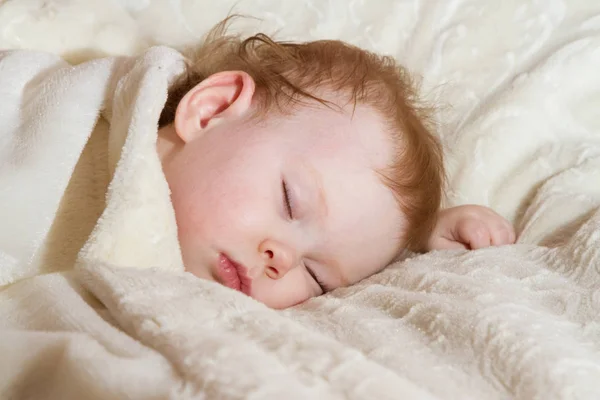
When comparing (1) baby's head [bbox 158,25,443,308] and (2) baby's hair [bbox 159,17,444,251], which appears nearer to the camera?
(1) baby's head [bbox 158,25,443,308]

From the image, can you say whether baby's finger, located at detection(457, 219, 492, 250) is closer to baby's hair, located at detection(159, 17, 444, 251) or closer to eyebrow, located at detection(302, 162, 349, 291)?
baby's hair, located at detection(159, 17, 444, 251)

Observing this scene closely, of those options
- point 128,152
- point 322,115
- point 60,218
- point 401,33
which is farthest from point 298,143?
point 401,33

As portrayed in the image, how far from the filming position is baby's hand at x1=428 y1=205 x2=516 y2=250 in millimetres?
1006

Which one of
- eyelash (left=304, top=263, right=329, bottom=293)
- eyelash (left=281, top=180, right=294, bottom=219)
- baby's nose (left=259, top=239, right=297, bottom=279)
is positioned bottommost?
eyelash (left=304, top=263, right=329, bottom=293)

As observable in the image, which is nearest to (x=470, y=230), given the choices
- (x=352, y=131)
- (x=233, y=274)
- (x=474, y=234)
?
(x=474, y=234)

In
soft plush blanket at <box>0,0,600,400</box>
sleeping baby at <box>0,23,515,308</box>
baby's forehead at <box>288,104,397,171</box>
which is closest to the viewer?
soft plush blanket at <box>0,0,600,400</box>

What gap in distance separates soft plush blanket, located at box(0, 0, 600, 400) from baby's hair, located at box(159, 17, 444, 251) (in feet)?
0.27

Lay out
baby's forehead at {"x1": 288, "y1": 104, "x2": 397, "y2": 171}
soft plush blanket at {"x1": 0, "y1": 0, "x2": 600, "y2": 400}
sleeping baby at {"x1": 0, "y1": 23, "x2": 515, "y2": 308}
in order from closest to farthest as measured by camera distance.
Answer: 1. soft plush blanket at {"x1": 0, "y1": 0, "x2": 600, "y2": 400}
2. sleeping baby at {"x1": 0, "y1": 23, "x2": 515, "y2": 308}
3. baby's forehead at {"x1": 288, "y1": 104, "x2": 397, "y2": 171}

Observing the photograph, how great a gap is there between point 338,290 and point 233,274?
5.8 inches

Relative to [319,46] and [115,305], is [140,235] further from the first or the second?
[319,46]

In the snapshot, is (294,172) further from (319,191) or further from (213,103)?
(213,103)

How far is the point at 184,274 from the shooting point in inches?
26.1

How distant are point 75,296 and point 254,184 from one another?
0.30 metres

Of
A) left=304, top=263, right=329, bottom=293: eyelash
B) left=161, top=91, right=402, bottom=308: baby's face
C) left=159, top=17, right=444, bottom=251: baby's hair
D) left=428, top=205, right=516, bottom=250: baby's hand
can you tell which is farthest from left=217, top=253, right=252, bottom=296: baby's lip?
left=428, top=205, right=516, bottom=250: baby's hand
